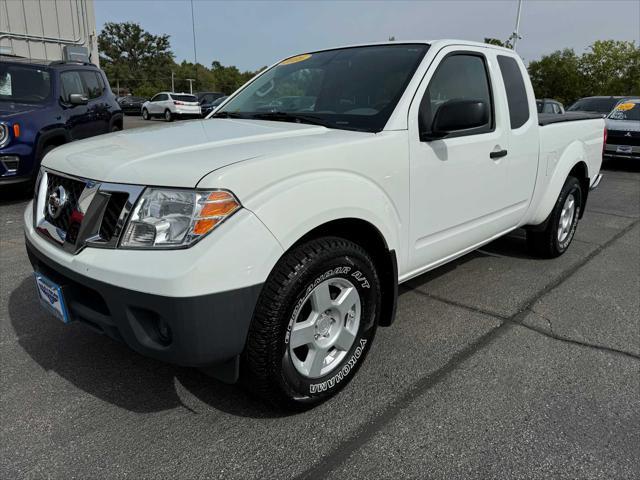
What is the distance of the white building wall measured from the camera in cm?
797

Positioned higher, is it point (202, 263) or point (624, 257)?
point (202, 263)

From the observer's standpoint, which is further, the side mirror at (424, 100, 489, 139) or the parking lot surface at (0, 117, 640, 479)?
the side mirror at (424, 100, 489, 139)

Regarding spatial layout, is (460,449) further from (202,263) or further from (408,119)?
(408,119)

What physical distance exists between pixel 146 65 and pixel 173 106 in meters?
73.4

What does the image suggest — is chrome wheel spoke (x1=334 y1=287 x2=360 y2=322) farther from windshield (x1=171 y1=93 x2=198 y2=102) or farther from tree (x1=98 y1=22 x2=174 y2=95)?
tree (x1=98 y1=22 x2=174 y2=95)

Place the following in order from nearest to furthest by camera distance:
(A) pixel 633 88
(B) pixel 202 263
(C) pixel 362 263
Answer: (B) pixel 202 263, (C) pixel 362 263, (A) pixel 633 88

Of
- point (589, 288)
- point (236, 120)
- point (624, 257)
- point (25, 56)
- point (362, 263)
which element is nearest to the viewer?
point (362, 263)

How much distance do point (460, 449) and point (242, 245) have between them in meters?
1.29

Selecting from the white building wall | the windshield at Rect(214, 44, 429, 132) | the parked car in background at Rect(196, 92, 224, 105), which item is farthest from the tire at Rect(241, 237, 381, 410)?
the parked car in background at Rect(196, 92, 224, 105)

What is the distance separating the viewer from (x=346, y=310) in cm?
244

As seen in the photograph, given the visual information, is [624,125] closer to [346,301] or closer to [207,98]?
[346,301]

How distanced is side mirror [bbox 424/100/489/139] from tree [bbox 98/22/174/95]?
92832 millimetres

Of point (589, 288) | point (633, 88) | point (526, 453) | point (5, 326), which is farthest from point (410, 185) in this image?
point (633, 88)

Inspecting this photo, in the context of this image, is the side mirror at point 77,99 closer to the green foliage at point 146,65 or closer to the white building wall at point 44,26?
the white building wall at point 44,26
